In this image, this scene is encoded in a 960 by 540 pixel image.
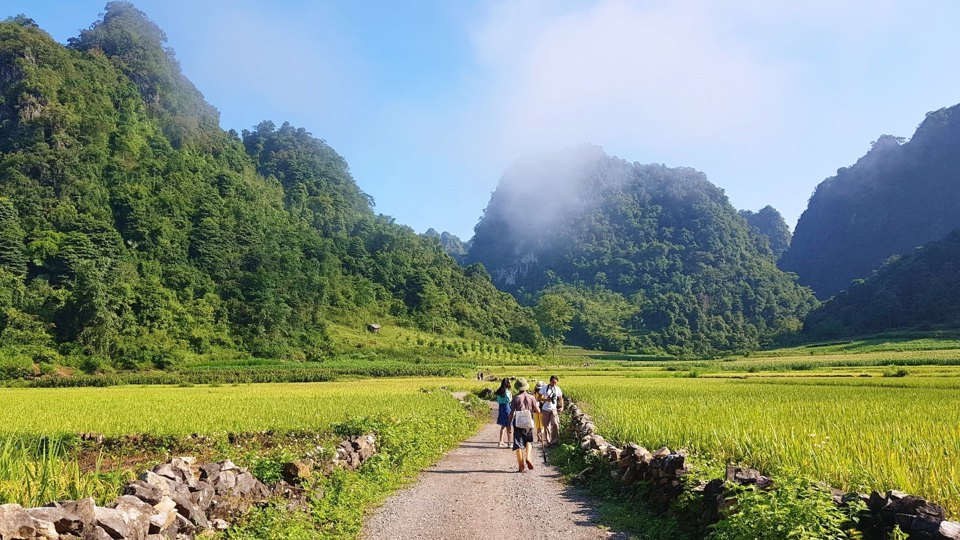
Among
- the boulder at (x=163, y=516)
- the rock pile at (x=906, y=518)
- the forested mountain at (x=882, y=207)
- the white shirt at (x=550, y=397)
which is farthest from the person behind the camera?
the forested mountain at (x=882, y=207)

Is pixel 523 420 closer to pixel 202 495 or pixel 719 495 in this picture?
pixel 719 495

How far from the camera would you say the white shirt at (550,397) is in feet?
48.2

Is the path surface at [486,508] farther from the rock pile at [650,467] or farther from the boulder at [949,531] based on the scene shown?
the boulder at [949,531]

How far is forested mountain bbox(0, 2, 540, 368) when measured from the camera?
2238 inches

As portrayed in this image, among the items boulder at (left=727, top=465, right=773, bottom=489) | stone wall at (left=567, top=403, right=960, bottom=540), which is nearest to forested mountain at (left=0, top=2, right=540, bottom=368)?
stone wall at (left=567, top=403, right=960, bottom=540)

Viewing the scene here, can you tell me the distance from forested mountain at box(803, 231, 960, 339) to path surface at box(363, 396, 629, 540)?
91.6 metres

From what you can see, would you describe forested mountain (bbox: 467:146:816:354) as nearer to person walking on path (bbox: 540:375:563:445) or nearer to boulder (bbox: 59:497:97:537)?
person walking on path (bbox: 540:375:563:445)

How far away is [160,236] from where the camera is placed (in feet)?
243

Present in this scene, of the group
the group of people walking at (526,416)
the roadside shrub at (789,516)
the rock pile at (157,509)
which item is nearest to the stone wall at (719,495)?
the roadside shrub at (789,516)

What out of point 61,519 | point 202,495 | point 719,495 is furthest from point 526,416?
point 61,519

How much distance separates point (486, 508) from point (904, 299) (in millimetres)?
104311

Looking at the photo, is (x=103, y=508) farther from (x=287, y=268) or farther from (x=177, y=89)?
(x=177, y=89)

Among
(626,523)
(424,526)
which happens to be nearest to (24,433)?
(424,526)

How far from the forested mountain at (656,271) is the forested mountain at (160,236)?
115ft
